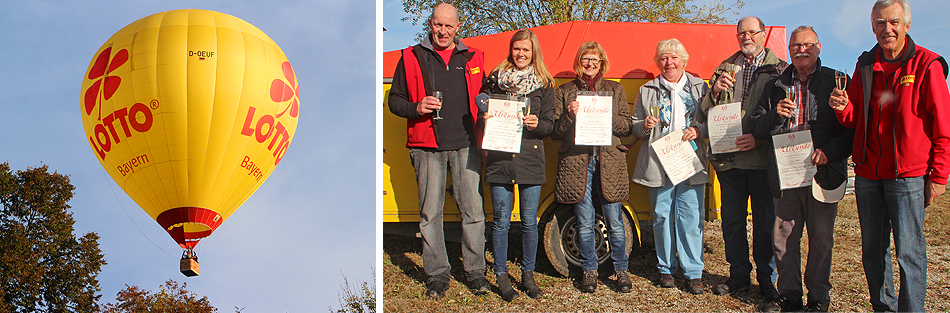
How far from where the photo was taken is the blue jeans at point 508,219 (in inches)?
206

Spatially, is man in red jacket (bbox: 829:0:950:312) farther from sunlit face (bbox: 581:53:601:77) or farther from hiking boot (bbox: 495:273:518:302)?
hiking boot (bbox: 495:273:518:302)

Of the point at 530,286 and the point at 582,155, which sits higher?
the point at 582,155

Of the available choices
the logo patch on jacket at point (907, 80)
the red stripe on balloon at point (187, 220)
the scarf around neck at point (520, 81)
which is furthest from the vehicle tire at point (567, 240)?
the red stripe on balloon at point (187, 220)

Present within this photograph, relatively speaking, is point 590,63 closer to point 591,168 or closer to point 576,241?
point 591,168

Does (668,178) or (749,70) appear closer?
(749,70)

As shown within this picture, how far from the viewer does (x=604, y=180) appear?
A: 5320mm

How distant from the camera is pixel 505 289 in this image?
5234mm

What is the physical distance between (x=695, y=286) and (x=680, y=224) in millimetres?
525

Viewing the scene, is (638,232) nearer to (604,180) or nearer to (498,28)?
(604,180)

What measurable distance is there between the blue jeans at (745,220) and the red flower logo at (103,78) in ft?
38.9

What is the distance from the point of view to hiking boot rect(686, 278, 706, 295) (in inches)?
208

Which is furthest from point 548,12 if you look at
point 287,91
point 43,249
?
point 43,249

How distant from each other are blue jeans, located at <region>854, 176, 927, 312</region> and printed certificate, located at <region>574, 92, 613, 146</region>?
181 cm

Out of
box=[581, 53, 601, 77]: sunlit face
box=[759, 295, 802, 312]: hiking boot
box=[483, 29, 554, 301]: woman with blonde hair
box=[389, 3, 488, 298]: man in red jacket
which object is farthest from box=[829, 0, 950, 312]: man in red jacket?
box=[389, 3, 488, 298]: man in red jacket
